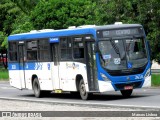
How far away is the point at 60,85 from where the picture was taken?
27.7m

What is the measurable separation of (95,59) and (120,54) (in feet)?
3.22

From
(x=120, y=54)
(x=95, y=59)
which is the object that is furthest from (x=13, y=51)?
(x=120, y=54)

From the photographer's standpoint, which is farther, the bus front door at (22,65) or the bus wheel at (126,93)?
the bus front door at (22,65)

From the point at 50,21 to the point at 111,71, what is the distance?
24.3 m

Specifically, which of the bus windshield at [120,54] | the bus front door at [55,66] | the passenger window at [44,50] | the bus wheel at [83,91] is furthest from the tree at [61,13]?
the bus windshield at [120,54]

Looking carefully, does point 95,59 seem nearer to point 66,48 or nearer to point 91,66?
point 91,66

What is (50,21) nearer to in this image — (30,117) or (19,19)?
(19,19)

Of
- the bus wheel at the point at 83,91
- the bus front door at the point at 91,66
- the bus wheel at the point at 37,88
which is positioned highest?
the bus front door at the point at 91,66

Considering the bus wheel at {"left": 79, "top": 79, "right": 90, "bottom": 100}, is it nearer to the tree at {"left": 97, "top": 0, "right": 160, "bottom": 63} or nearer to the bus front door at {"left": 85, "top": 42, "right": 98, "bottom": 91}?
the bus front door at {"left": 85, "top": 42, "right": 98, "bottom": 91}

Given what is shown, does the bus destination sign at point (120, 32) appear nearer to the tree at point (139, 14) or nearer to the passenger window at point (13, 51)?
the passenger window at point (13, 51)

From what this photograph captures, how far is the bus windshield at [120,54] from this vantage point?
2447cm

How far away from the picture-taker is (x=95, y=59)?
2467cm

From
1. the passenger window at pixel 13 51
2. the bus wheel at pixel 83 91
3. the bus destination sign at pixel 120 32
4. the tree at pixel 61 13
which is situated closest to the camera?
the bus destination sign at pixel 120 32

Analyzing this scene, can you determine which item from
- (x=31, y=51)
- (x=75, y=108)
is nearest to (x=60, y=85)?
(x=31, y=51)
